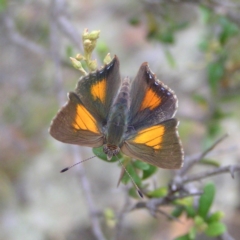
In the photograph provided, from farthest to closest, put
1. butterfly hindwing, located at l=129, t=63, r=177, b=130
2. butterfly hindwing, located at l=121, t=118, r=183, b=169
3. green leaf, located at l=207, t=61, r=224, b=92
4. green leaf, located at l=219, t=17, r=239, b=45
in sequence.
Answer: green leaf, located at l=207, t=61, r=224, b=92
green leaf, located at l=219, t=17, r=239, b=45
butterfly hindwing, located at l=129, t=63, r=177, b=130
butterfly hindwing, located at l=121, t=118, r=183, b=169

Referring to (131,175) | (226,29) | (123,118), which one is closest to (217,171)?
(131,175)

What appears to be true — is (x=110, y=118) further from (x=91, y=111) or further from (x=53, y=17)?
(x=53, y=17)

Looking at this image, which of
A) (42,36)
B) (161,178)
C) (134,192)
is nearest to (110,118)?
(134,192)

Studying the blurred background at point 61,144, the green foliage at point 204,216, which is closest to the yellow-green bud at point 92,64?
the green foliage at point 204,216

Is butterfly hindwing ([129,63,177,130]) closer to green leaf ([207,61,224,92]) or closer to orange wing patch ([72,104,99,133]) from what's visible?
orange wing patch ([72,104,99,133])

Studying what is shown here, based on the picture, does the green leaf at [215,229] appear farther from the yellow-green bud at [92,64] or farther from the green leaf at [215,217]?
the yellow-green bud at [92,64]

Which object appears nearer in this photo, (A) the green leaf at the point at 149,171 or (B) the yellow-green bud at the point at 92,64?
(B) the yellow-green bud at the point at 92,64

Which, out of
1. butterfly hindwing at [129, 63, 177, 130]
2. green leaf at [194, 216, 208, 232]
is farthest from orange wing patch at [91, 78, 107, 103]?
green leaf at [194, 216, 208, 232]

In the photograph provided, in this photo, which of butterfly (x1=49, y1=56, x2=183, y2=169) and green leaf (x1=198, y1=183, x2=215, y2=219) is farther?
green leaf (x1=198, y1=183, x2=215, y2=219)
